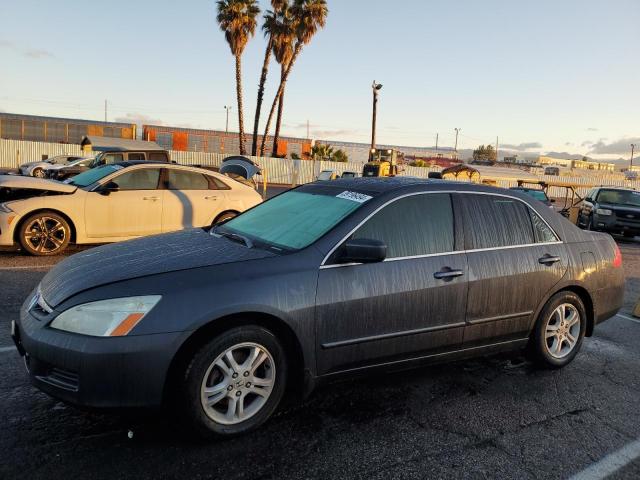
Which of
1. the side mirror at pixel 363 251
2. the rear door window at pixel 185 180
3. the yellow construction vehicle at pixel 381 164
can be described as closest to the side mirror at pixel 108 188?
the rear door window at pixel 185 180

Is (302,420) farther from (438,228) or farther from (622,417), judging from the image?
(622,417)

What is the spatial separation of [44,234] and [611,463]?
25.0ft

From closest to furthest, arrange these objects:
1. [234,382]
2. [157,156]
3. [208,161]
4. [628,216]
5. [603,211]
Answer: [234,382] < [628,216] < [603,211] < [157,156] < [208,161]

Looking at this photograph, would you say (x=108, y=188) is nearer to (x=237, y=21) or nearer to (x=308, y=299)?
(x=308, y=299)

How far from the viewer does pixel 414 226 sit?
3.66 m

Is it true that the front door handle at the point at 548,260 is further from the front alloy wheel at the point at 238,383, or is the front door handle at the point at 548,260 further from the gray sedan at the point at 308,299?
the front alloy wheel at the point at 238,383

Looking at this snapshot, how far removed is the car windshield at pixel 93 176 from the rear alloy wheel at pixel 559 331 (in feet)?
22.3

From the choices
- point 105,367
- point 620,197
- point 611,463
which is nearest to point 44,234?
point 105,367

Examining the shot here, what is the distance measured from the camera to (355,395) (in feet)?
12.1

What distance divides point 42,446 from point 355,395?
192cm

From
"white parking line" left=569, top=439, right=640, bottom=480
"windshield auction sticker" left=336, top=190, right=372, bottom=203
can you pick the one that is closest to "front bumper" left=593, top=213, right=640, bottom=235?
"white parking line" left=569, top=439, right=640, bottom=480

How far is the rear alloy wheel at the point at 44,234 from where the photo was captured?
304 inches

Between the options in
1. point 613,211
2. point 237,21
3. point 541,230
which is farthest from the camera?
point 237,21

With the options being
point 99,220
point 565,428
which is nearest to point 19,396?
point 565,428
